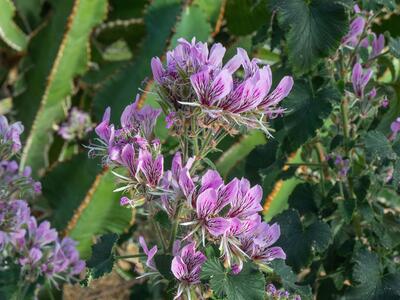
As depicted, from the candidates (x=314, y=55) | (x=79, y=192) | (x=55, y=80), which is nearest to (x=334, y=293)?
(x=314, y=55)

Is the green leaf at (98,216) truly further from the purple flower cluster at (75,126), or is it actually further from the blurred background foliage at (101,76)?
the purple flower cluster at (75,126)

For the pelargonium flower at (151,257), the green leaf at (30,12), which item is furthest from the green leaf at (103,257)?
the green leaf at (30,12)

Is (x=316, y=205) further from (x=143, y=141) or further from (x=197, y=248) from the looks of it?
(x=143, y=141)

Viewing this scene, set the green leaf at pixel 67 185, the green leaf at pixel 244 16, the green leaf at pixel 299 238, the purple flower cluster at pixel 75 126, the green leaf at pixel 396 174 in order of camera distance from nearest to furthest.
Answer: the green leaf at pixel 396 174
the green leaf at pixel 299 238
the green leaf at pixel 67 185
the green leaf at pixel 244 16
the purple flower cluster at pixel 75 126

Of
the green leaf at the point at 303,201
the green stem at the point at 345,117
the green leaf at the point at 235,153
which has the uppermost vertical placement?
the green stem at the point at 345,117

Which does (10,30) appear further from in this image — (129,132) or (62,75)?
(129,132)

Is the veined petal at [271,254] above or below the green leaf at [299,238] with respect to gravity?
above

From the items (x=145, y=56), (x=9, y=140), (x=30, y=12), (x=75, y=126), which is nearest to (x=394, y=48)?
(x=9, y=140)
